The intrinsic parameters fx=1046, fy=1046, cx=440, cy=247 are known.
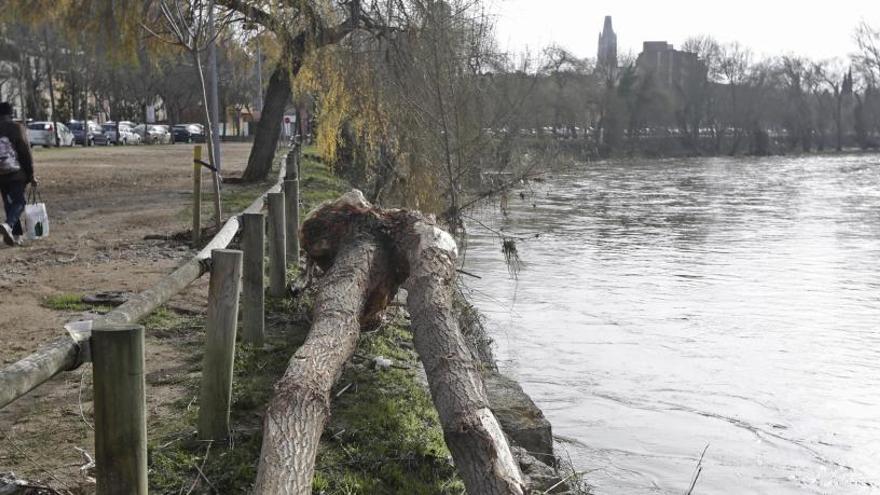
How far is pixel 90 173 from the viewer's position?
27.4 metres

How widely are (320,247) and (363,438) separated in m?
2.92

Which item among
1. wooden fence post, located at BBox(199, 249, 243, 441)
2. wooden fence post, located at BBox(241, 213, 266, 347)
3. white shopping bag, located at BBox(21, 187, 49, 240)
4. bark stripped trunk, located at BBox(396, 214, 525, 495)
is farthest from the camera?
white shopping bag, located at BBox(21, 187, 49, 240)

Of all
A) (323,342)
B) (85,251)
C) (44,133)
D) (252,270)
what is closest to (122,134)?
(44,133)

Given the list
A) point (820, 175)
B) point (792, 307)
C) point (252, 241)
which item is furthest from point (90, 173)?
point (820, 175)

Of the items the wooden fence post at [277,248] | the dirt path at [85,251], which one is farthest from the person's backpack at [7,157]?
the wooden fence post at [277,248]

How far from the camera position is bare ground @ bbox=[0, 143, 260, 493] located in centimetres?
525

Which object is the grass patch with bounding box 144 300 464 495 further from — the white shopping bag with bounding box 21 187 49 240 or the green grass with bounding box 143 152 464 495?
the white shopping bag with bounding box 21 187 49 240

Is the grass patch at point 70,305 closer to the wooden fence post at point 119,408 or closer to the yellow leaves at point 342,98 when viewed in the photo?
the wooden fence post at point 119,408

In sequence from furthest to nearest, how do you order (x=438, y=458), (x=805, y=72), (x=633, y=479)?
(x=805, y=72) → (x=633, y=479) → (x=438, y=458)

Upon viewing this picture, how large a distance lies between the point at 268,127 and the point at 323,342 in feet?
58.5

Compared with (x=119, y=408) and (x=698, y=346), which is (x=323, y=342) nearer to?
(x=119, y=408)

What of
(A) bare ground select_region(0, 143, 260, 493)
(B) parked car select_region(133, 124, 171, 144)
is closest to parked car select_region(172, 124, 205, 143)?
(B) parked car select_region(133, 124, 171, 144)

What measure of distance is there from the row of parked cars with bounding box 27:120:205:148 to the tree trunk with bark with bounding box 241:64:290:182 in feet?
64.3

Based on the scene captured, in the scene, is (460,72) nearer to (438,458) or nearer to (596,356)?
(596,356)
